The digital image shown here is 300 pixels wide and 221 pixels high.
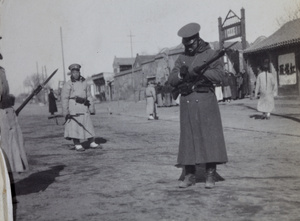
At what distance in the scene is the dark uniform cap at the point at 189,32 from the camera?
376cm

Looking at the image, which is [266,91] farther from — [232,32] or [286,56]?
[232,32]

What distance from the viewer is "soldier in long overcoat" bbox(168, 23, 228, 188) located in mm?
3783

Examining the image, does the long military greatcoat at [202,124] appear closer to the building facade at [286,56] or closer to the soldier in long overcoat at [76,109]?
the soldier in long overcoat at [76,109]

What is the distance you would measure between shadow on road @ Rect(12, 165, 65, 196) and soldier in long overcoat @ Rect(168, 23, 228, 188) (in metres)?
1.67

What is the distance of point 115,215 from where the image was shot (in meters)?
3.10

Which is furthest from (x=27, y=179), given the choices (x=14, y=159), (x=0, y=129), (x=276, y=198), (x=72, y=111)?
(x=276, y=198)

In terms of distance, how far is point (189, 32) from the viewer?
377cm

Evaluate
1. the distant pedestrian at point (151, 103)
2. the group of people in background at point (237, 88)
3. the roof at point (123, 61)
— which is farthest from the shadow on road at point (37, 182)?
the roof at point (123, 61)

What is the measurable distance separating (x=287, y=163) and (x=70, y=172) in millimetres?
2880

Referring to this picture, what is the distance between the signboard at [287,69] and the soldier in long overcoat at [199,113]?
14.8 metres

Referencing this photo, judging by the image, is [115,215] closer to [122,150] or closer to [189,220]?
[189,220]

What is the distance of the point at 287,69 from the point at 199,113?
15556 millimetres

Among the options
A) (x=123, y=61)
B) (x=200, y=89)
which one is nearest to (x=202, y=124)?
(x=200, y=89)

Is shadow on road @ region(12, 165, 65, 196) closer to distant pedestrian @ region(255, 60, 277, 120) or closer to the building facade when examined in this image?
distant pedestrian @ region(255, 60, 277, 120)
